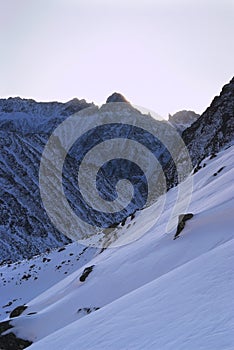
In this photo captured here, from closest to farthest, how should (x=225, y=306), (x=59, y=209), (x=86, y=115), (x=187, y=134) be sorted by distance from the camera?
1. (x=225, y=306)
2. (x=59, y=209)
3. (x=187, y=134)
4. (x=86, y=115)

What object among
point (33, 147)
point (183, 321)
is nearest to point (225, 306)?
point (183, 321)

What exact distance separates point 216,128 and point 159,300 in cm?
5094

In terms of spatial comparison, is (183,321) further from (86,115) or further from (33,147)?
(86,115)

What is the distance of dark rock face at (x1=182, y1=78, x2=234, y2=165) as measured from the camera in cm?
4903

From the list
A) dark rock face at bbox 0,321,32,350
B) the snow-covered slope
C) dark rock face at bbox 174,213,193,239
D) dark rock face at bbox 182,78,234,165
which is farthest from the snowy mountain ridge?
dark rock face at bbox 174,213,193,239

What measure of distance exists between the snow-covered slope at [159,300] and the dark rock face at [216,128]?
35.7 m

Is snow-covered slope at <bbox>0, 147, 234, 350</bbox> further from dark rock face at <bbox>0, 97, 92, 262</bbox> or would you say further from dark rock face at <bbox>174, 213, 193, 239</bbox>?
dark rock face at <bbox>0, 97, 92, 262</bbox>

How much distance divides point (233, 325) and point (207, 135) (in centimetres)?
5451

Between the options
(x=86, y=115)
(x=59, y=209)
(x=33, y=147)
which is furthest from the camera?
(x=86, y=115)

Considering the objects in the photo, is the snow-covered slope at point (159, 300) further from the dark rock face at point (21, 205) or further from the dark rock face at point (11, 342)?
the dark rock face at point (21, 205)

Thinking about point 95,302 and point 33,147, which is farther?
point 33,147

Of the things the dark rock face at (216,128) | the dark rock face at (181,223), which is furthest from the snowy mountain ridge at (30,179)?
the dark rock face at (181,223)

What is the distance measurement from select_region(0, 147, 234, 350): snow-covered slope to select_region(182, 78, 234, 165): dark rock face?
35.7 meters

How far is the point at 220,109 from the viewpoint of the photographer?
189ft
